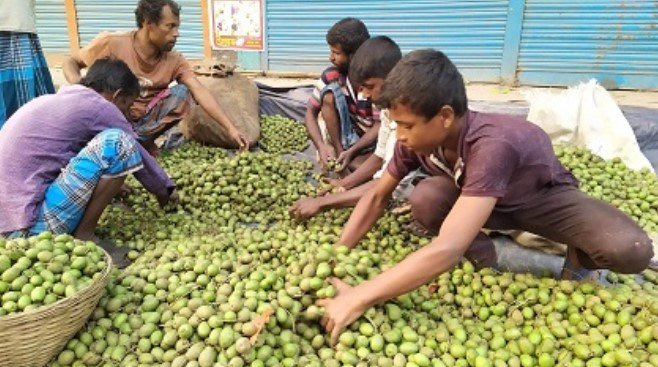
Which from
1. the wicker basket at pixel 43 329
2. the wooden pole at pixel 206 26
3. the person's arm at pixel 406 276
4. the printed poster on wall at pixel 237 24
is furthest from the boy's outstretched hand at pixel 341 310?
the wooden pole at pixel 206 26

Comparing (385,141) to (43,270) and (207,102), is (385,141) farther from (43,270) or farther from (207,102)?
(43,270)

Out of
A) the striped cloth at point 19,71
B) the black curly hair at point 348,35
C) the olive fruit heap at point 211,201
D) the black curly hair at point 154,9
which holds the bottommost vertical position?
the olive fruit heap at point 211,201

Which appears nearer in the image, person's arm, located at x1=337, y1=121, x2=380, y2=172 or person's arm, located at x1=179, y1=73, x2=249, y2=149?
person's arm, located at x1=337, y1=121, x2=380, y2=172

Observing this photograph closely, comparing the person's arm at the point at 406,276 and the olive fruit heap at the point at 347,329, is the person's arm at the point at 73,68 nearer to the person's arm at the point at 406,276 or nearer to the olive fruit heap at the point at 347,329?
the olive fruit heap at the point at 347,329

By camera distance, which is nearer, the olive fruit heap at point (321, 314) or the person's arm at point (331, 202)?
the olive fruit heap at point (321, 314)

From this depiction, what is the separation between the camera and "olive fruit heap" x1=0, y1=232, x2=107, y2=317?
1.90 m

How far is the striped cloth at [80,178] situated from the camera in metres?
2.85

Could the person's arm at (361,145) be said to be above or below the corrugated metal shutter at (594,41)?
below

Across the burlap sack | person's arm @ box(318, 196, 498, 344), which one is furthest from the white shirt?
the burlap sack

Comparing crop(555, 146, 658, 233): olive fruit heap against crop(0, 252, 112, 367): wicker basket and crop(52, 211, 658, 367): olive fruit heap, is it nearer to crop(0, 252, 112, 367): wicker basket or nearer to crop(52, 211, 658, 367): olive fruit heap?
crop(52, 211, 658, 367): olive fruit heap

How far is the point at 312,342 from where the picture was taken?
2.03m

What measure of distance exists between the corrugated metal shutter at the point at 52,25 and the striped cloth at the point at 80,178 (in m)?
6.99

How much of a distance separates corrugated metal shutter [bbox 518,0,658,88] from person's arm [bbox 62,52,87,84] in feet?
17.2

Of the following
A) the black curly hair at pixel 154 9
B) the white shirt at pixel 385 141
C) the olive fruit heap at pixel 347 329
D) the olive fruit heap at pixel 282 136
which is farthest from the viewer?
the olive fruit heap at pixel 282 136
